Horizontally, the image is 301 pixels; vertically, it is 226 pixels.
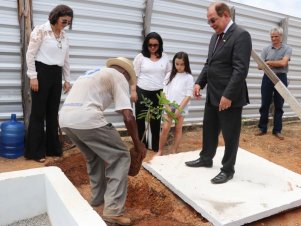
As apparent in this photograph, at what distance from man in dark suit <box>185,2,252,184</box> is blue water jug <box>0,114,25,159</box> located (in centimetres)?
253

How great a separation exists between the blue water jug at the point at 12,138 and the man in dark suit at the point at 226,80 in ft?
8.31

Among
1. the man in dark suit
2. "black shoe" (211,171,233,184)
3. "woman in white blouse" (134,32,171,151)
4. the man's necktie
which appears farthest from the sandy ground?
the man's necktie

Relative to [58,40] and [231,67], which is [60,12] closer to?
[58,40]

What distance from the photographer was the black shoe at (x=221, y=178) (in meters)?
3.80

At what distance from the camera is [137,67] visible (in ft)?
16.2

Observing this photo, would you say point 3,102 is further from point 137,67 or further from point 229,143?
point 229,143

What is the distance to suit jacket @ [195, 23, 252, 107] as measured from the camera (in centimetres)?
341

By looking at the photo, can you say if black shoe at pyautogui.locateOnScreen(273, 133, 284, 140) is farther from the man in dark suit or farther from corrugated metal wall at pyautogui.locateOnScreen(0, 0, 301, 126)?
the man in dark suit

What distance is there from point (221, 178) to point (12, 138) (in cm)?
288

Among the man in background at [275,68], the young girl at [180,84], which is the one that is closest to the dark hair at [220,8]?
the young girl at [180,84]

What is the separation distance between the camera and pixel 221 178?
12.6 feet

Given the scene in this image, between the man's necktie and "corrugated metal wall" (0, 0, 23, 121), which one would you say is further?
"corrugated metal wall" (0, 0, 23, 121)

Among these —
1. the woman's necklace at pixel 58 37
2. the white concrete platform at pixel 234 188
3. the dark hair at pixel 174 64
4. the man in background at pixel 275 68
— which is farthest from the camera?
the man in background at pixel 275 68

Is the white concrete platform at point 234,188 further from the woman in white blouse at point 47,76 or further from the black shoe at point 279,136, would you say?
the black shoe at point 279,136
